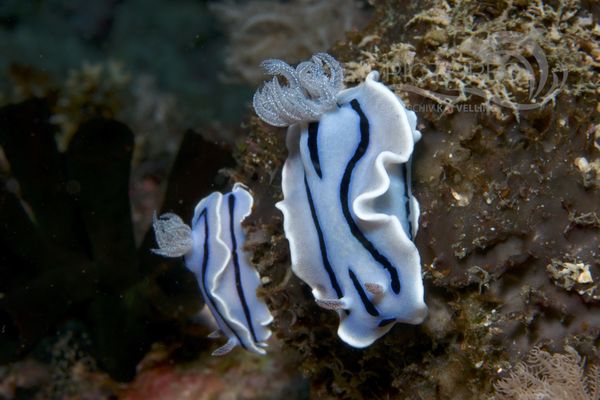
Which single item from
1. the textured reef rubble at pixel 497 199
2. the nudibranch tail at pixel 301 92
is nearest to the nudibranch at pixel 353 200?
the nudibranch tail at pixel 301 92

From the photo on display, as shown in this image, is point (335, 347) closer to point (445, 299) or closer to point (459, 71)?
point (445, 299)

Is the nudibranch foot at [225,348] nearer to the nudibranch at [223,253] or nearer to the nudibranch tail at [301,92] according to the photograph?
the nudibranch at [223,253]

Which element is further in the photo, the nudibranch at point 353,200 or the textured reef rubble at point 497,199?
the textured reef rubble at point 497,199

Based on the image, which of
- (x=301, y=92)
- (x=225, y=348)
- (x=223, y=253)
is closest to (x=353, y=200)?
(x=301, y=92)

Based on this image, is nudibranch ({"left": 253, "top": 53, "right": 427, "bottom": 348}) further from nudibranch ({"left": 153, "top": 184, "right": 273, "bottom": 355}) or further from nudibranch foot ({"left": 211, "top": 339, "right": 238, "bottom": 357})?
nudibranch foot ({"left": 211, "top": 339, "right": 238, "bottom": 357})

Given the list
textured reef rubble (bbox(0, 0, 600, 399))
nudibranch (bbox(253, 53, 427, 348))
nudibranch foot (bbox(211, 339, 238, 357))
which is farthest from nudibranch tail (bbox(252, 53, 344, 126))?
nudibranch foot (bbox(211, 339, 238, 357))

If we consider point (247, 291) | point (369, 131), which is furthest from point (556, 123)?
point (247, 291)

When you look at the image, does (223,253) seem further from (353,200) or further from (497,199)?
(497,199)
